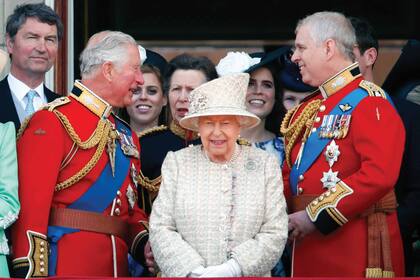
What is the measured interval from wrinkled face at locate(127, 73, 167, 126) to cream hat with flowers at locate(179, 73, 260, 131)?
1.44m

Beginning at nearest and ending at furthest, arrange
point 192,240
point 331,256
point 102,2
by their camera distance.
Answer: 1. point 192,240
2. point 331,256
3. point 102,2

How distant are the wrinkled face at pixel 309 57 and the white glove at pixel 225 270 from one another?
1.14m

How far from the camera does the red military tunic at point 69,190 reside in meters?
6.22

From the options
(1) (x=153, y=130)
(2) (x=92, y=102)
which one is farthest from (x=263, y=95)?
(2) (x=92, y=102)

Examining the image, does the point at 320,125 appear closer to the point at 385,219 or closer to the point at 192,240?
the point at 385,219

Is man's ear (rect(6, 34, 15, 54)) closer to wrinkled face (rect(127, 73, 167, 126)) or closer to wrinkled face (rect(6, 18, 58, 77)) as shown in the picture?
wrinkled face (rect(6, 18, 58, 77))

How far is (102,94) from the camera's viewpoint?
664 cm

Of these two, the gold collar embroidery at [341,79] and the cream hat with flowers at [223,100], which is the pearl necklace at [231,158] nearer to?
the cream hat with flowers at [223,100]

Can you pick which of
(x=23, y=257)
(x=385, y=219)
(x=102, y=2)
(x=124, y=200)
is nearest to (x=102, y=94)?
(x=124, y=200)

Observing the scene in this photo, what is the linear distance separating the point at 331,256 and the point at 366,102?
672 millimetres

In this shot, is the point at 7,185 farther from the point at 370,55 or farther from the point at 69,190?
the point at 370,55

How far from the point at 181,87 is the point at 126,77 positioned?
625mm

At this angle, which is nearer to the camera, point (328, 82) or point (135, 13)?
point (328, 82)

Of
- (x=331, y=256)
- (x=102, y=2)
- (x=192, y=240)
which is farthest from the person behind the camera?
(x=102, y=2)
